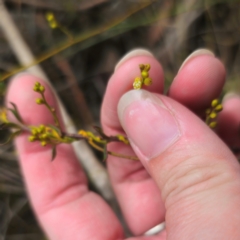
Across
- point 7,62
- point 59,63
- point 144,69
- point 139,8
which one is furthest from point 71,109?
point 144,69

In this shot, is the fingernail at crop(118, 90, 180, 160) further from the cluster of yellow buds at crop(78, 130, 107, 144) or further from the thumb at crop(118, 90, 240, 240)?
the cluster of yellow buds at crop(78, 130, 107, 144)

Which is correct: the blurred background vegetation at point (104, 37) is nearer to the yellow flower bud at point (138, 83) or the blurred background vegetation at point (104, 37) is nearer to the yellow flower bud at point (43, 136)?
the yellow flower bud at point (43, 136)

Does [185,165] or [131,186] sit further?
[131,186]

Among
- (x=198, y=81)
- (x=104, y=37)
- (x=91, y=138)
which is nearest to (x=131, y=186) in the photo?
(x=91, y=138)

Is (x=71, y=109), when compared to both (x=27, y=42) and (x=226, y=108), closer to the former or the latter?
(x=27, y=42)

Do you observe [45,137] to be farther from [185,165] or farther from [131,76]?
[185,165]

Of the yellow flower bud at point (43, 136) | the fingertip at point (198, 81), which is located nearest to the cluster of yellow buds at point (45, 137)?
the yellow flower bud at point (43, 136)
